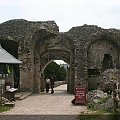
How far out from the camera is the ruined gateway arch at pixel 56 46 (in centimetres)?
2803

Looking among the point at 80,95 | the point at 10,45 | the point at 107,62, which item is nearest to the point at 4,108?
the point at 80,95

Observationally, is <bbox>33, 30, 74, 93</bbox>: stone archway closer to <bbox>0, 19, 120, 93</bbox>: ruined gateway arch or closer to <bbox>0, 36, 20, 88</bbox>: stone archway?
<bbox>0, 19, 120, 93</bbox>: ruined gateway arch

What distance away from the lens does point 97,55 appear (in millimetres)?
29750

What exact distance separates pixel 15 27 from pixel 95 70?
7.29 metres

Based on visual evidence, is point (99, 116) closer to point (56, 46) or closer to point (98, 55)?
point (98, 55)

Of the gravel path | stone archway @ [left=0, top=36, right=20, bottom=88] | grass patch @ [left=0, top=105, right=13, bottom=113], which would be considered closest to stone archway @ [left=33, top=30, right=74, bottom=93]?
stone archway @ [left=0, top=36, right=20, bottom=88]

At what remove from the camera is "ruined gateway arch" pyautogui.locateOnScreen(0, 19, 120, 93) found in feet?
92.0

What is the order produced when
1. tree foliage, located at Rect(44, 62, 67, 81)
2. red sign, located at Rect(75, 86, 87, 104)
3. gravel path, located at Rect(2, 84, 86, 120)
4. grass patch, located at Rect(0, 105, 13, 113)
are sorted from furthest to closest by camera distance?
tree foliage, located at Rect(44, 62, 67, 81) → red sign, located at Rect(75, 86, 87, 104) → grass patch, located at Rect(0, 105, 13, 113) → gravel path, located at Rect(2, 84, 86, 120)

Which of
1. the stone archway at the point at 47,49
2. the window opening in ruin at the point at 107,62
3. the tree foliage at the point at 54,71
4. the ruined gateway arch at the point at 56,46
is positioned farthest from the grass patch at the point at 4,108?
the tree foliage at the point at 54,71

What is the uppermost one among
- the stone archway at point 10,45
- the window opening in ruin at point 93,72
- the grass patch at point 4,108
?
the stone archway at point 10,45

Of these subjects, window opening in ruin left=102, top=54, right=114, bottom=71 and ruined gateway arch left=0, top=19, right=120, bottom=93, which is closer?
ruined gateway arch left=0, top=19, right=120, bottom=93

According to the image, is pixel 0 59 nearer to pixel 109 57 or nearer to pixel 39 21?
pixel 39 21

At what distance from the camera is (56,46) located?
1198 inches

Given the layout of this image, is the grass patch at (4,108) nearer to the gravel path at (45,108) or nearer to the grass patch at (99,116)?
the gravel path at (45,108)
